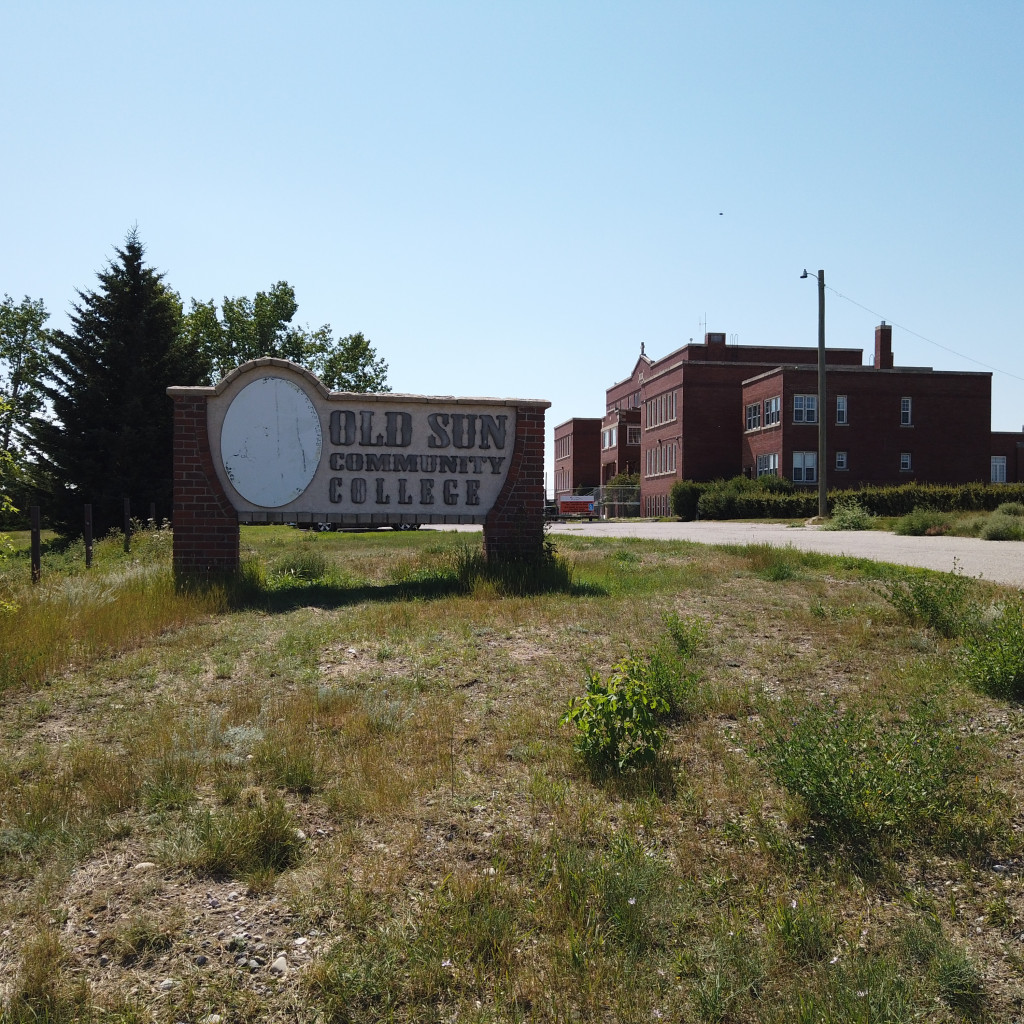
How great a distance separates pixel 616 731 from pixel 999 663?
2.92 m

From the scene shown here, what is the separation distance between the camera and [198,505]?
39.3 feet

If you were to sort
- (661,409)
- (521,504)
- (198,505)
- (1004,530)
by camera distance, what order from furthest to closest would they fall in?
(661,409) → (1004,530) → (521,504) → (198,505)

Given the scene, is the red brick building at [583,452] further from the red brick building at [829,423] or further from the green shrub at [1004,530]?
the green shrub at [1004,530]

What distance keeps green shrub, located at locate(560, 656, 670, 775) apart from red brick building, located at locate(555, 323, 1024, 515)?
1722 inches

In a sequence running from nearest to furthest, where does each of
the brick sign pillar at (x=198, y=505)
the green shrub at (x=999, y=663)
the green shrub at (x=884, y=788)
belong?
the green shrub at (x=884, y=788) < the green shrub at (x=999, y=663) < the brick sign pillar at (x=198, y=505)

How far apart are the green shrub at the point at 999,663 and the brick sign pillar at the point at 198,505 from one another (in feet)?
28.8

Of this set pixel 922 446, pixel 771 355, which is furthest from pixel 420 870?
pixel 771 355

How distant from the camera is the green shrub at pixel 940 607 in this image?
7.84m

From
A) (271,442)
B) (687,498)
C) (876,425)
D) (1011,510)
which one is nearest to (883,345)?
(876,425)

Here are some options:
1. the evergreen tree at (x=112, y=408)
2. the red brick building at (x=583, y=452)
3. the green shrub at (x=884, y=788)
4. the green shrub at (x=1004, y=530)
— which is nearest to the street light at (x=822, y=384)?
the green shrub at (x=1004, y=530)

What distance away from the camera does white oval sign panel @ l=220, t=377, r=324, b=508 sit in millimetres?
12133

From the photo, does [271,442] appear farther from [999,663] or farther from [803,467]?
[803,467]

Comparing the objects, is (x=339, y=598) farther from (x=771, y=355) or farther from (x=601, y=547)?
(x=771, y=355)

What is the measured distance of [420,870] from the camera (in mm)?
4090
